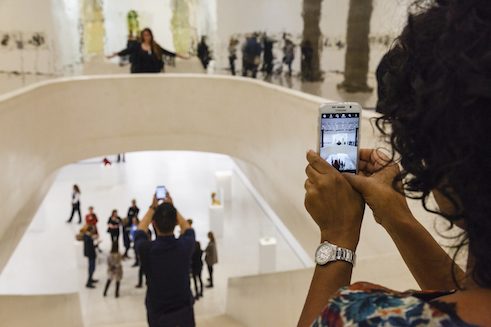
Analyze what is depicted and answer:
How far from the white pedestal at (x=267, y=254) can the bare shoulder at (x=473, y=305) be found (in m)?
9.80

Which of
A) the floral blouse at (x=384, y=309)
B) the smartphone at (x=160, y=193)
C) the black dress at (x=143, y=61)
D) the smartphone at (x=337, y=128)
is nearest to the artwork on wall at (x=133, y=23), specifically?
the black dress at (x=143, y=61)

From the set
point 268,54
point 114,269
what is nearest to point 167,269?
point 114,269

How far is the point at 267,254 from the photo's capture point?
10602mm

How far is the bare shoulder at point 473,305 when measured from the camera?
80 cm

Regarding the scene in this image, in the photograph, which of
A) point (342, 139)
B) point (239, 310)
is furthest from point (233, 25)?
point (342, 139)

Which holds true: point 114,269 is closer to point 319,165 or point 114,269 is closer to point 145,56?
point 145,56

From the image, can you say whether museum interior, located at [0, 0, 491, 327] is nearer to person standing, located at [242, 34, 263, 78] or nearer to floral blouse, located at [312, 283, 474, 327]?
person standing, located at [242, 34, 263, 78]

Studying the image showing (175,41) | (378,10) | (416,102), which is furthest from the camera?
(175,41)

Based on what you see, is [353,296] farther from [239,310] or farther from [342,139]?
[239,310]

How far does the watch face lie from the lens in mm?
1161

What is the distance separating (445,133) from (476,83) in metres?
0.10

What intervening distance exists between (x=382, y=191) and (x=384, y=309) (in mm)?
513

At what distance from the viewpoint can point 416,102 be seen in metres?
0.91

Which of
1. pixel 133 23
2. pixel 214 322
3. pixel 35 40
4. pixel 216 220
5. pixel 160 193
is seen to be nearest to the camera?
pixel 160 193
